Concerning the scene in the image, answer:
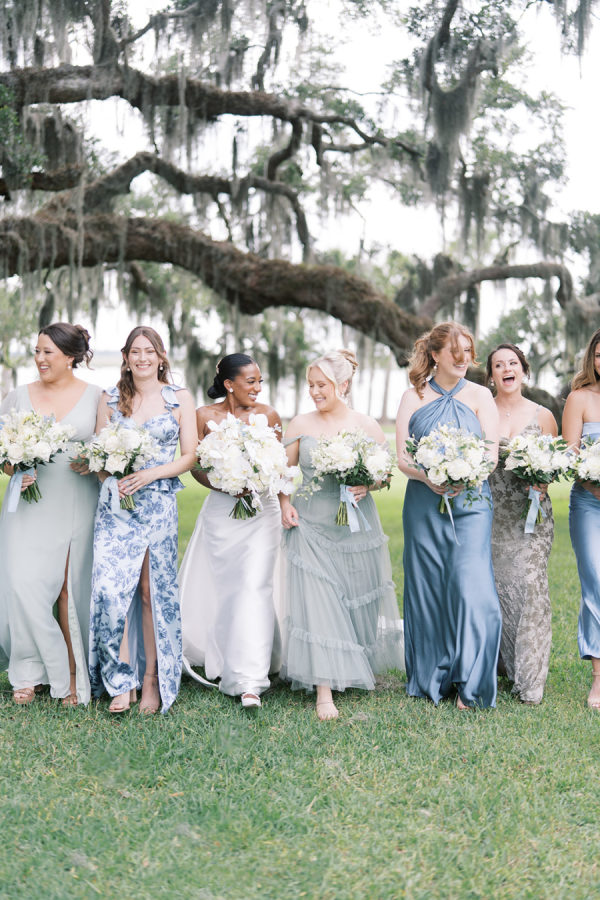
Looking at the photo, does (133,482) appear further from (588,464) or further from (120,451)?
(588,464)

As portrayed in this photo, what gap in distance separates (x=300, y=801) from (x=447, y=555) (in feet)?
6.46

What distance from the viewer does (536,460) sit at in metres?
5.19

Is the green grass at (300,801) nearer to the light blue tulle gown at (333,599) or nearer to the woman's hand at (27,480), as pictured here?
the light blue tulle gown at (333,599)

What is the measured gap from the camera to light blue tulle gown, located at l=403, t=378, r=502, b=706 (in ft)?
17.0

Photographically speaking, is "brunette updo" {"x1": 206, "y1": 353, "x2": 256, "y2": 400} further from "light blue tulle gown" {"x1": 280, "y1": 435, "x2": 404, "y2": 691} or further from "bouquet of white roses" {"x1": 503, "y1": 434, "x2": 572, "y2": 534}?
"bouquet of white roses" {"x1": 503, "y1": 434, "x2": 572, "y2": 534}

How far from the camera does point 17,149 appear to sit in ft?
33.3

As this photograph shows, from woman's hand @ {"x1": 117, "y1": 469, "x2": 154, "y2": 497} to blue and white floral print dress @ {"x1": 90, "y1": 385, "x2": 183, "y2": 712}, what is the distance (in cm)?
13

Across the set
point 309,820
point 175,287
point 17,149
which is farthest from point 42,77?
point 309,820

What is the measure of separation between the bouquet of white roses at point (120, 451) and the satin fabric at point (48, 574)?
361 millimetres

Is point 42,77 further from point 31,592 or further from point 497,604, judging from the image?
point 497,604

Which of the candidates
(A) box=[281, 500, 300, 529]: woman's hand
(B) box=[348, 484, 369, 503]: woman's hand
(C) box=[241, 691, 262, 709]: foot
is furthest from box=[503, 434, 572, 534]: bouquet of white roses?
(C) box=[241, 691, 262, 709]: foot

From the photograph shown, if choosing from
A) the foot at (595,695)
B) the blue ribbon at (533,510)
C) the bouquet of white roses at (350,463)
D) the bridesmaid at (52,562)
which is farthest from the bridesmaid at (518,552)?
the bridesmaid at (52,562)

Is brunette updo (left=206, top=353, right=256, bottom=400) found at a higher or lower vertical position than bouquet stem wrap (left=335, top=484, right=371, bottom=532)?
higher

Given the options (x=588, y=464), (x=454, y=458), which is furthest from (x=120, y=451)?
(x=588, y=464)
